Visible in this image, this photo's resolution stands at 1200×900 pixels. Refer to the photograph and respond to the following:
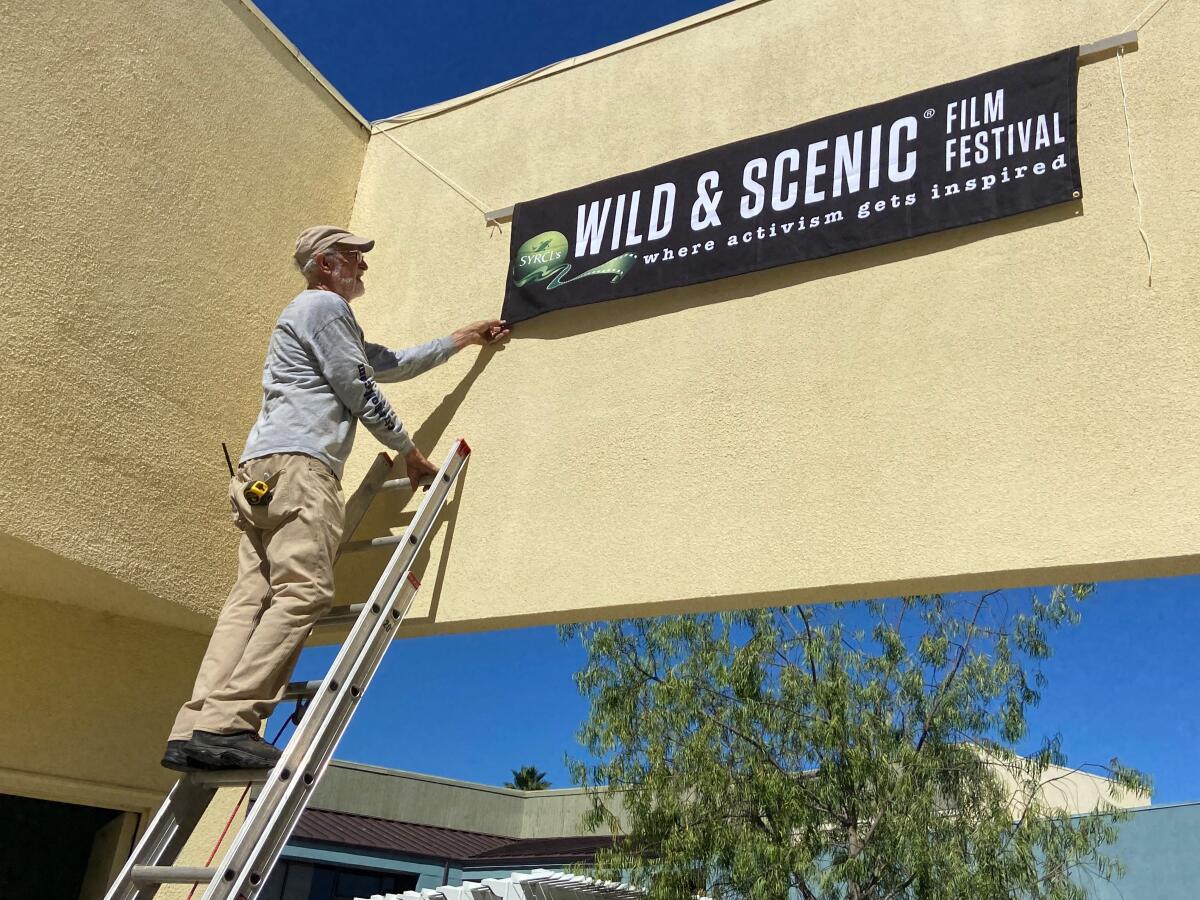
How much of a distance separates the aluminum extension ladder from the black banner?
1174 millimetres

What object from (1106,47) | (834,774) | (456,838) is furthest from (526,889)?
(456,838)

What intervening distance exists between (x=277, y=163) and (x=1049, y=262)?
309cm

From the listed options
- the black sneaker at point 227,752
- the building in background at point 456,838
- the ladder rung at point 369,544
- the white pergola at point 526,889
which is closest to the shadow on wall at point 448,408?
the ladder rung at point 369,544

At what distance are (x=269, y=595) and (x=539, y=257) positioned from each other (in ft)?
5.49

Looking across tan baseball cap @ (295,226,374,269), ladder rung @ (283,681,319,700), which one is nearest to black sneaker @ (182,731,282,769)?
ladder rung @ (283,681,319,700)

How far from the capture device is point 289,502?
3111 millimetres

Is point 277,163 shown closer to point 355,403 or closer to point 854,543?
point 355,403

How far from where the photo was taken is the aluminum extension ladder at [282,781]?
8.16 ft

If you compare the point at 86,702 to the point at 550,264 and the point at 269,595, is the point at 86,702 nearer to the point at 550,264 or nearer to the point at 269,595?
the point at 269,595

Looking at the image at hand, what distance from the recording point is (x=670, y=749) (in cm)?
1094

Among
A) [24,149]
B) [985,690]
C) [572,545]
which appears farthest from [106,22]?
[985,690]

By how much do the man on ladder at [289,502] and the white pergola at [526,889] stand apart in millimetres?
5631

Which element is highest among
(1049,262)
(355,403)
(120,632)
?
(1049,262)

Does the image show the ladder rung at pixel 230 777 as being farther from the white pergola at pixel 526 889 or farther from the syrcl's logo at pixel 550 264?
the white pergola at pixel 526 889
